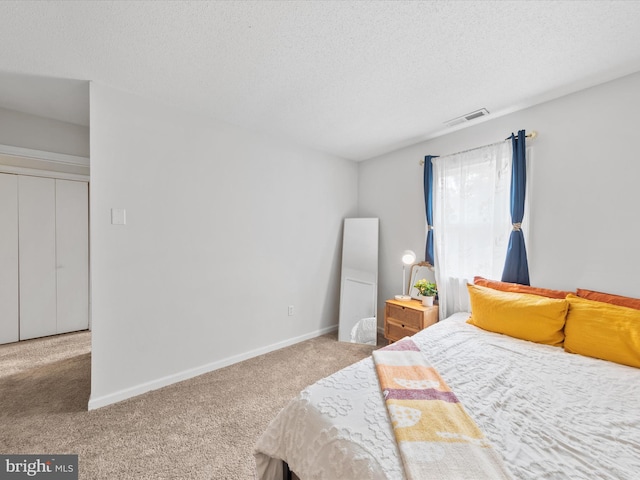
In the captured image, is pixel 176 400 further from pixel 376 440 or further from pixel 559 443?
pixel 559 443

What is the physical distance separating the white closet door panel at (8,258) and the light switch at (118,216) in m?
2.29

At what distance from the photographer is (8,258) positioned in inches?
119

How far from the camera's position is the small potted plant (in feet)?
8.91

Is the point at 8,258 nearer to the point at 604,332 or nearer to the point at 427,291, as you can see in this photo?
the point at 427,291

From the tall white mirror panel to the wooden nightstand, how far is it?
0.40 m

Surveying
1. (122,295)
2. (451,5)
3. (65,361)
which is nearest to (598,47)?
(451,5)

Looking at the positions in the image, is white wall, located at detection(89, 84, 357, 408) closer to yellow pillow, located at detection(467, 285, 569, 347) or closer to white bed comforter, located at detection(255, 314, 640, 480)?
white bed comforter, located at detection(255, 314, 640, 480)

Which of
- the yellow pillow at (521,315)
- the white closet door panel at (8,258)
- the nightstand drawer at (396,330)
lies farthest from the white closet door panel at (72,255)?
the yellow pillow at (521,315)

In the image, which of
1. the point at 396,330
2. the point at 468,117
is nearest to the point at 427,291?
the point at 396,330

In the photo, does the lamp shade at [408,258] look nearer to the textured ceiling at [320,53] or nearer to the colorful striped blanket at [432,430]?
the textured ceiling at [320,53]

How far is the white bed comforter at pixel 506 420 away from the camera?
2.78ft

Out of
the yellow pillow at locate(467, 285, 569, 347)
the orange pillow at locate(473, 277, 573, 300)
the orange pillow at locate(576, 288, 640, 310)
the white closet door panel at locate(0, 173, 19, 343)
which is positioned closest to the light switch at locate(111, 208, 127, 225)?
the white closet door panel at locate(0, 173, 19, 343)

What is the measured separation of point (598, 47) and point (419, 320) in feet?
7.64

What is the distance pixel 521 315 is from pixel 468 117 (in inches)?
69.8
